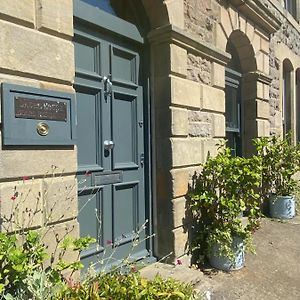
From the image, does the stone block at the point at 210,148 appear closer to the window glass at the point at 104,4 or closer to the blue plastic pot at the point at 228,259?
the blue plastic pot at the point at 228,259

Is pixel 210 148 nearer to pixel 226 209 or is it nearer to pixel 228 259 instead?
pixel 226 209

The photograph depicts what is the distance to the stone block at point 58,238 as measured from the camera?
2.58m

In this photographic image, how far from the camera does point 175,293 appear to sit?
2275 millimetres

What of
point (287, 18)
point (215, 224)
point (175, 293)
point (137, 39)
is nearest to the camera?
point (175, 293)

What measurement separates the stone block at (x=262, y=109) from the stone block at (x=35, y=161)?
483 cm

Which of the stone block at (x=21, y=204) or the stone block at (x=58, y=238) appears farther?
the stone block at (x=58, y=238)

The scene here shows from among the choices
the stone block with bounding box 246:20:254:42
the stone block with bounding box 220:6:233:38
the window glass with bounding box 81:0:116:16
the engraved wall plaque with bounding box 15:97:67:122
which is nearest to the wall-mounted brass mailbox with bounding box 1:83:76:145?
the engraved wall plaque with bounding box 15:97:67:122

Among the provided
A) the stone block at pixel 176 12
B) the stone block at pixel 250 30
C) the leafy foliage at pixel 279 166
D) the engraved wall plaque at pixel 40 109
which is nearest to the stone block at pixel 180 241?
the engraved wall plaque at pixel 40 109

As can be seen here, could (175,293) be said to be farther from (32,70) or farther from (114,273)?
(32,70)

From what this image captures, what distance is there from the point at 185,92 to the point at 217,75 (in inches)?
37.5

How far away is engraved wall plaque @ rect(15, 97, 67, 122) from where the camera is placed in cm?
243

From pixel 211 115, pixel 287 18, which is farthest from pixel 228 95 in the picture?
pixel 287 18

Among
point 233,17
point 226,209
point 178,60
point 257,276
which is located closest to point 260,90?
point 233,17

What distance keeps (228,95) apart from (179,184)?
295 cm
